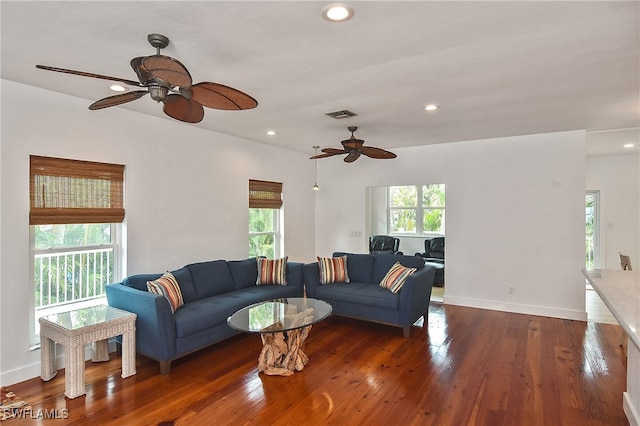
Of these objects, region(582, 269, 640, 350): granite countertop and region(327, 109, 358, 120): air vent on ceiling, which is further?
region(327, 109, 358, 120): air vent on ceiling

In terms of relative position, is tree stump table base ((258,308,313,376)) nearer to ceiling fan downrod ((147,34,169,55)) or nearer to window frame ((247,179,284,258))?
ceiling fan downrod ((147,34,169,55))

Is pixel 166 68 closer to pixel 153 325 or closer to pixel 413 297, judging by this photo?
pixel 153 325

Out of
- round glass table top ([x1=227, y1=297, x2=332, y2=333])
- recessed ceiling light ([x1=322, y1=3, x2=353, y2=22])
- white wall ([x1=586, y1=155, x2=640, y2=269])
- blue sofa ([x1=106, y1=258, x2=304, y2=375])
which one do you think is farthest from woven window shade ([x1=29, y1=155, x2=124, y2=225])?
white wall ([x1=586, y1=155, x2=640, y2=269])

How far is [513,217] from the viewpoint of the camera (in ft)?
17.7

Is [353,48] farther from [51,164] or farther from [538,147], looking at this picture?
[538,147]

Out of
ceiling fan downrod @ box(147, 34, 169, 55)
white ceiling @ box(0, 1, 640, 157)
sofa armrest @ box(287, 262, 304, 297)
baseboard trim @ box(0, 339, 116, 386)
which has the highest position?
white ceiling @ box(0, 1, 640, 157)

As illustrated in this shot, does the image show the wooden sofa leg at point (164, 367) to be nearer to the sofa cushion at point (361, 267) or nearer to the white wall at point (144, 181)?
the white wall at point (144, 181)

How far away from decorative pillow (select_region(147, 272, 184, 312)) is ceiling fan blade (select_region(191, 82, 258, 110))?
207cm

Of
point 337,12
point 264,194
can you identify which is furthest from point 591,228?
point 337,12

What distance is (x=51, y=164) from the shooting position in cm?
345

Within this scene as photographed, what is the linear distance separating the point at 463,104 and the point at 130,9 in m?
3.10

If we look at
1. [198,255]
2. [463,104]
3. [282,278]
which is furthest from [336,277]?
[463,104]

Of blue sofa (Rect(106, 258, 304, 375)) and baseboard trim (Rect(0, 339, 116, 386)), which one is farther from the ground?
blue sofa (Rect(106, 258, 304, 375))

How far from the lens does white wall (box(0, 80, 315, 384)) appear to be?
3178mm
